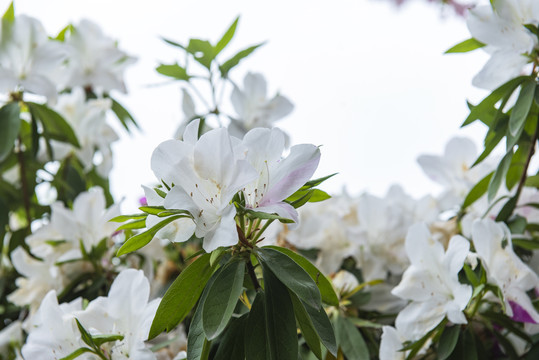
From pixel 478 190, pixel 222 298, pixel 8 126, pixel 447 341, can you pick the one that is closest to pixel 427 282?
pixel 447 341

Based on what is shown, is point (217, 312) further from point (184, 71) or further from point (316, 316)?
point (184, 71)

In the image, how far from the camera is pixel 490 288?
605 mm

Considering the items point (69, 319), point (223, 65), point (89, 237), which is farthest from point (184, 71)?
point (69, 319)

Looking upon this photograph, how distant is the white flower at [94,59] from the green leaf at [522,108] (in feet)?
2.20

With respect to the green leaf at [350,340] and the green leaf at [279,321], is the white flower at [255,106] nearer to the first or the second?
the green leaf at [350,340]

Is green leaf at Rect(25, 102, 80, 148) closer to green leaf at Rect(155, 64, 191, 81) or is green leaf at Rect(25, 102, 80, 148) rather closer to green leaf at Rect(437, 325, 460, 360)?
green leaf at Rect(155, 64, 191, 81)

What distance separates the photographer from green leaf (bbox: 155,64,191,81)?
0.81m

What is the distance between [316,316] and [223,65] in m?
0.44

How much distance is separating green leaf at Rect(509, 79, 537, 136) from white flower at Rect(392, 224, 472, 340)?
0.13 meters

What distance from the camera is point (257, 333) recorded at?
489 millimetres

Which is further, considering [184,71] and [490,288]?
[184,71]

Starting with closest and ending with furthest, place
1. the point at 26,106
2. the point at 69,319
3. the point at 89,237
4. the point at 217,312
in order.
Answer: the point at 217,312 < the point at 69,319 < the point at 89,237 < the point at 26,106

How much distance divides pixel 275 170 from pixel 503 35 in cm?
35

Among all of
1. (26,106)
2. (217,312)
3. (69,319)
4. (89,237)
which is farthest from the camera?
(26,106)
